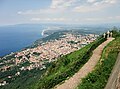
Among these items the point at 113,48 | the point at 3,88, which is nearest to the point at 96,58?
the point at 113,48

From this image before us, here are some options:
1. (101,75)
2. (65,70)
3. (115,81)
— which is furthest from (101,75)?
(65,70)

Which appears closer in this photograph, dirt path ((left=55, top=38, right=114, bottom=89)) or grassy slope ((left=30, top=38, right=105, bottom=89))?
dirt path ((left=55, top=38, right=114, bottom=89))

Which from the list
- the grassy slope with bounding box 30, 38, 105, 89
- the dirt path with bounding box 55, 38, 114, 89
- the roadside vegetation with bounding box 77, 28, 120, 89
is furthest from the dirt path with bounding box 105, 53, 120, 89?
the grassy slope with bounding box 30, 38, 105, 89

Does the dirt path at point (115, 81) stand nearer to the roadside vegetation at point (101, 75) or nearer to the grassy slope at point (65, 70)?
the roadside vegetation at point (101, 75)

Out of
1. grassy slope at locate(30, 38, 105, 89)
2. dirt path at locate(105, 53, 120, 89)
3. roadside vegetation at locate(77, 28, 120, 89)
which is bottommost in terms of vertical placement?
grassy slope at locate(30, 38, 105, 89)

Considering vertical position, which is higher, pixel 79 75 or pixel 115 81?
pixel 115 81

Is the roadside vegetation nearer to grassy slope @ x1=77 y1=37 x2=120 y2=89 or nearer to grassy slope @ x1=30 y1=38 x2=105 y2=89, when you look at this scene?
grassy slope @ x1=77 y1=37 x2=120 y2=89

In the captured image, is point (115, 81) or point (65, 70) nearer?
point (115, 81)

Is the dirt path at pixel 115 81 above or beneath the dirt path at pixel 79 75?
above

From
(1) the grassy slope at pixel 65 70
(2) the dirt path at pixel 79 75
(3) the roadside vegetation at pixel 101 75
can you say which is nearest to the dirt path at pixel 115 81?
(3) the roadside vegetation at pixel 101 75

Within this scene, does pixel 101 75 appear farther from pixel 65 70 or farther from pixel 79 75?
pixel 65 70

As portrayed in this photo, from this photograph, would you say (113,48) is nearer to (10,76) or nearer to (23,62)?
(10,76)
